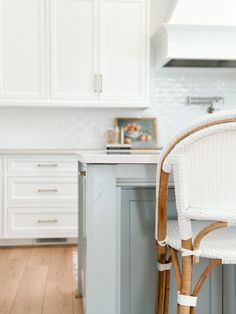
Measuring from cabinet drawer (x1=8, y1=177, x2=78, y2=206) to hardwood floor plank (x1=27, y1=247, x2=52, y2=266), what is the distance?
38 centimetres

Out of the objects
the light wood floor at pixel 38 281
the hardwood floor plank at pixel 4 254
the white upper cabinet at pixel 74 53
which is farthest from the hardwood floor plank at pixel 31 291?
the white upper cabinet at pixel 74 53

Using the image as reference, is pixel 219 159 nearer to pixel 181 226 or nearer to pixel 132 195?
pixel 181 226

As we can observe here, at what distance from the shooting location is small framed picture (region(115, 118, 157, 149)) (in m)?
4.50

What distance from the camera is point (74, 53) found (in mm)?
4156

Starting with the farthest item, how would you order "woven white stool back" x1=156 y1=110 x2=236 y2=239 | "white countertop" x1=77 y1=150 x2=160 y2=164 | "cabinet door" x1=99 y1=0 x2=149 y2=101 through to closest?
"cabinet door" x1=99 y1=0 x2=149 y2=101 < "white countertop" x1=77 y1=150 x2=160 y2=164 < "woven white stool back" x1=156 y1=110 x2=236 y2=239

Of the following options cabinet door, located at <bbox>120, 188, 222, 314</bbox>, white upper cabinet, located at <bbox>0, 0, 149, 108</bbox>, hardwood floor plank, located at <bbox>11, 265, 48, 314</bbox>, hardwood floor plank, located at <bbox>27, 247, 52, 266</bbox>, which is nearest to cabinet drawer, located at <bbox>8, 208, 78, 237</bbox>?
hardwood floor plank, located at <bbox>27, 247, 52, 266</bbox>

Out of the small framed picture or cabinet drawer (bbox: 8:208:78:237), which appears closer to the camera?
cabinet drawer (bbox: 8:208:78:237)

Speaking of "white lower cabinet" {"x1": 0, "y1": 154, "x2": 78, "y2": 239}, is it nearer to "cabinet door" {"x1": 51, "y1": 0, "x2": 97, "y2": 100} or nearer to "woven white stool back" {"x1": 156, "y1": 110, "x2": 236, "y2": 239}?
"cabinet door" {"x1": 51, "y1": 0, "x2": 97, "y2": 100}

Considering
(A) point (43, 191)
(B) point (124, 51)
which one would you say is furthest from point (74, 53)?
(A) point (43, 191)

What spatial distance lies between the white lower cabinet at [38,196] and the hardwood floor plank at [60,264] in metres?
0.18

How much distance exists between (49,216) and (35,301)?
58.2 inches

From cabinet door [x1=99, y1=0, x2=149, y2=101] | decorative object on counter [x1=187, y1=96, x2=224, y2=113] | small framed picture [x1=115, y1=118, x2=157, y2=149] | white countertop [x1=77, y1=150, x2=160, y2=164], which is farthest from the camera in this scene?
decorative object on counter [x1=187, y1=96, x2=224, y2=113]

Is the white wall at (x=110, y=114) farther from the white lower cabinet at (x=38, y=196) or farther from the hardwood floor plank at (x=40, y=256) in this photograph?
the hardwood floor plank at (x=40, y=256)

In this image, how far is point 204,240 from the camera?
149 cm
